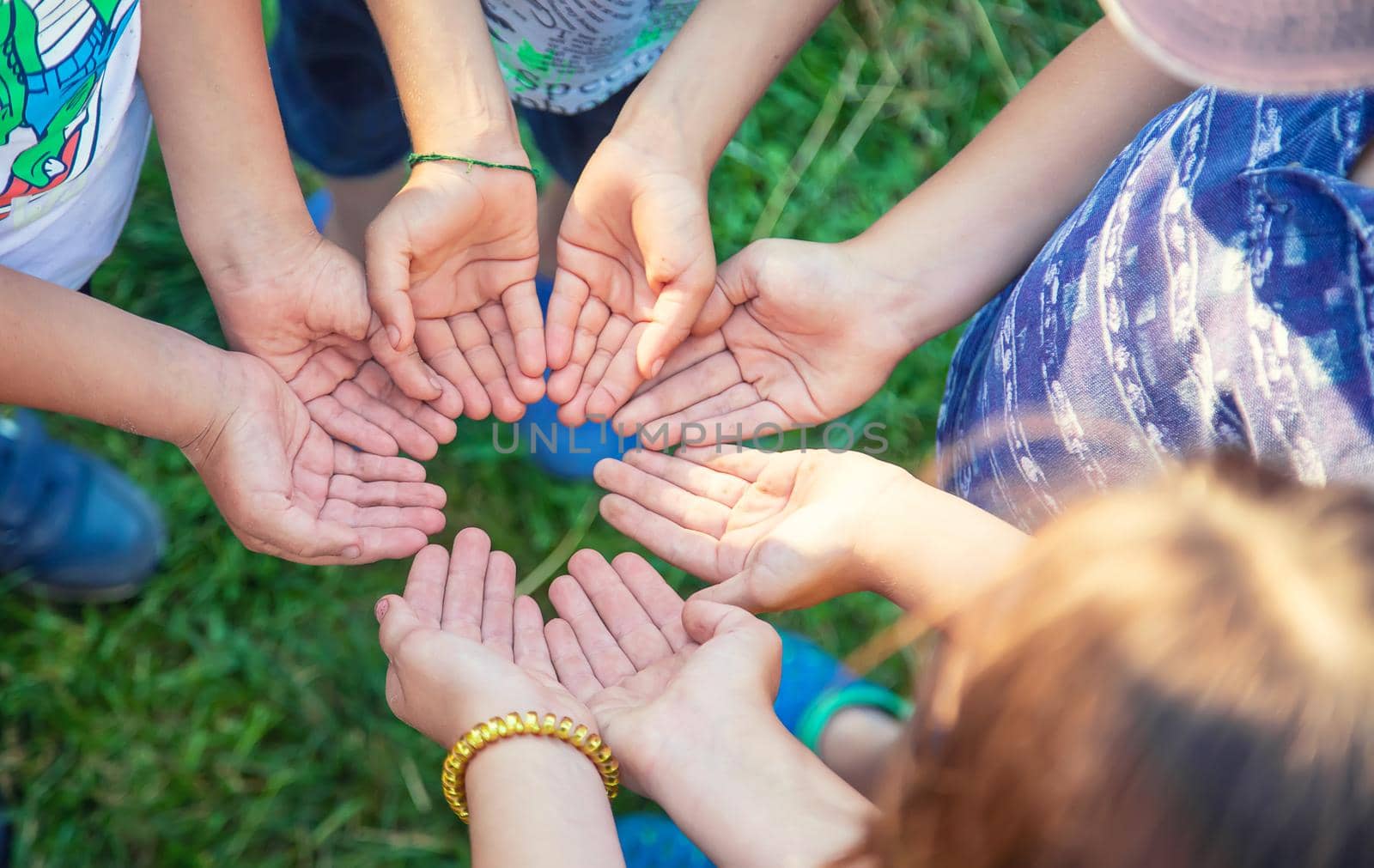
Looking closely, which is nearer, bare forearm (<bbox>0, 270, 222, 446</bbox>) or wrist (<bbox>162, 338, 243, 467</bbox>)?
bare forearm (<bbox>0, 270, 222, 446</bbox>)

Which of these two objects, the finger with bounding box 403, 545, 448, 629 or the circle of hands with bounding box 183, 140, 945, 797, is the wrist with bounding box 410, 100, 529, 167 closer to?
the circle of hands with bounding box 183, 140, 945, 797

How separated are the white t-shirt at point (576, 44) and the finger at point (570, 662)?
906 mm

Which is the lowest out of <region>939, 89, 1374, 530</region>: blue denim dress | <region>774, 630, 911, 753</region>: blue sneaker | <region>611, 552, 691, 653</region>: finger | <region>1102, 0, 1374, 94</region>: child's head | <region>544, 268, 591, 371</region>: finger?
<region>774, 630, 911, 753</region>: blue sneaker

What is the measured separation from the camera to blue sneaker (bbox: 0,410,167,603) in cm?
191

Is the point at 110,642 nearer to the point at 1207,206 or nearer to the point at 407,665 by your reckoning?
the point at 407,665

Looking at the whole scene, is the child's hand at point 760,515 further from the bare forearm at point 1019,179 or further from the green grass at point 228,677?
the green grass at point 228,677

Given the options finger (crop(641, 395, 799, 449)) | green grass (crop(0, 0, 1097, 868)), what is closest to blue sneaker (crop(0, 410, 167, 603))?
green grass (crop(0, 0, 1097, 868))

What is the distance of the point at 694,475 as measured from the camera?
1.68 meters

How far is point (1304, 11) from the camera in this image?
0.80 metres

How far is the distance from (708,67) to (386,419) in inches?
31.2

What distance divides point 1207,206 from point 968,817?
706 millimetres

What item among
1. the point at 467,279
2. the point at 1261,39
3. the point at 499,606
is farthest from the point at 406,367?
the point at 1261,39

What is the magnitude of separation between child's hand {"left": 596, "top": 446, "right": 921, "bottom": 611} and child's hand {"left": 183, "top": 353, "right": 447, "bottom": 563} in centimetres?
33

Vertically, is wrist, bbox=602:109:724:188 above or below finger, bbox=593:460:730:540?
above
